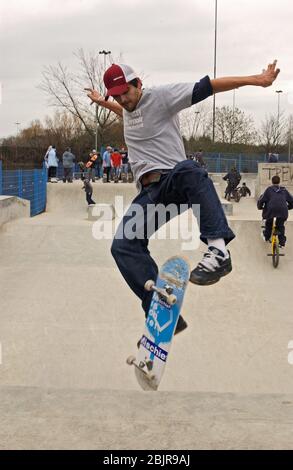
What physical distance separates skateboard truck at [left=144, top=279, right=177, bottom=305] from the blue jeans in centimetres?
14

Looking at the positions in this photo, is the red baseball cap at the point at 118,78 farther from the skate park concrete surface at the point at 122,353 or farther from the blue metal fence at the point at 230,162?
the blue metal fence at the point at 230,162

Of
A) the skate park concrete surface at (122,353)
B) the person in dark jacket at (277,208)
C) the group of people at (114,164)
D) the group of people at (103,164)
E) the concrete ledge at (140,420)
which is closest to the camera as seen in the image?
the concrete ledge at (140,420)

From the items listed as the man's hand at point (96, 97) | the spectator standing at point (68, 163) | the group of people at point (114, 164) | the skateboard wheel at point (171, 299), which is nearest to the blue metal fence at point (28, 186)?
the spectator standing at point (68, 163)

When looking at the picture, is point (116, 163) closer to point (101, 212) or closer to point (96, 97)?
point (101, 212)

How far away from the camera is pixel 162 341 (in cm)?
402

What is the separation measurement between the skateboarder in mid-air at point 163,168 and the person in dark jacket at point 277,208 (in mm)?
7980

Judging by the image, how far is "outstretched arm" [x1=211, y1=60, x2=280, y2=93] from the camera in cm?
365

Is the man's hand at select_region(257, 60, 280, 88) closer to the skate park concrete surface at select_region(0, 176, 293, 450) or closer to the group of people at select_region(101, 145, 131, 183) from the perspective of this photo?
the skate park concrete surface at select_region(0, 176, 293, 450)

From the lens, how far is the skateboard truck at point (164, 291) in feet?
12.5

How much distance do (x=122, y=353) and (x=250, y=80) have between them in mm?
4166

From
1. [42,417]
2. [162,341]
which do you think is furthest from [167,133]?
[42,417]

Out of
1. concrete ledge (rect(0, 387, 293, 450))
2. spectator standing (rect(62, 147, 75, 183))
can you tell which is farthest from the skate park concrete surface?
spectator standing (rect(62, 147, 75, 183))
